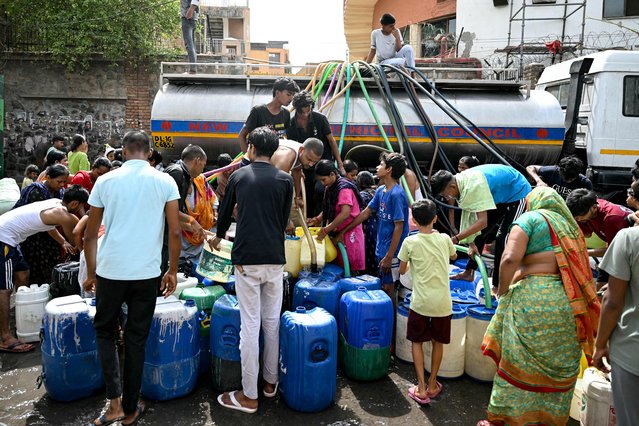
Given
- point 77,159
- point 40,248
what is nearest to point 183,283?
point 40,248

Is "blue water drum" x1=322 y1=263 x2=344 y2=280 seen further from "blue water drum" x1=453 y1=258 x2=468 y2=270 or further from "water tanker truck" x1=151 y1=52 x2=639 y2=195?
"water tanker truck" x1=151 y1=52 x2=639 y2=195

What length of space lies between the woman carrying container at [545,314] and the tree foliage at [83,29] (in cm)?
1217

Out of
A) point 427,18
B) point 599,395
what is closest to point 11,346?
point 599,395

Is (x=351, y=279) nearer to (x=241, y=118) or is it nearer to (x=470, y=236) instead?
(x=470, y=236)

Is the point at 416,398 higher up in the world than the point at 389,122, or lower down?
lower down

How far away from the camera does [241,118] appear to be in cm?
706

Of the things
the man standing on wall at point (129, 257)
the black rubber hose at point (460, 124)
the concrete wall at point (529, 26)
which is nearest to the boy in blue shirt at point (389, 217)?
the man standing on wall at point (129, 257)

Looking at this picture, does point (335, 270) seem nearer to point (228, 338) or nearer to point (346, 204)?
point (346, 204)

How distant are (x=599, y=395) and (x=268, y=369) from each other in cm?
212

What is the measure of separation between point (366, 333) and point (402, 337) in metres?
0.58

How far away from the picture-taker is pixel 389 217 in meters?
4.44

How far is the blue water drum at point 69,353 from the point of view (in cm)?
348

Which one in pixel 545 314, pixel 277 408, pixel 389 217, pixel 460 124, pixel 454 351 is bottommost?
pixel 277 408

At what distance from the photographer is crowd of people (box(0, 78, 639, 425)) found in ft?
9.67
